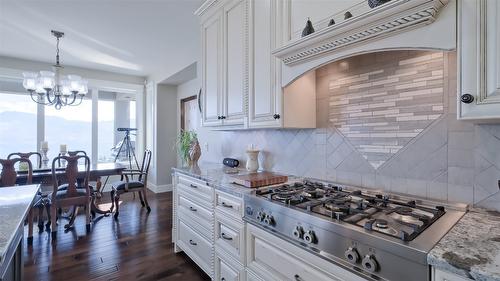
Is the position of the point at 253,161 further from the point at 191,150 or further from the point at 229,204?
the point at 191,150

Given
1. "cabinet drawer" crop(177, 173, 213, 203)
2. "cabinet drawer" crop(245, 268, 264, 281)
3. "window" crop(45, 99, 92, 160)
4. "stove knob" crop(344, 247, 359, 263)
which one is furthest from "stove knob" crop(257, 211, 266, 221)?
"window" crop(45, 99, 92, 160)

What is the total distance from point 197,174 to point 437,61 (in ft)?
5.86

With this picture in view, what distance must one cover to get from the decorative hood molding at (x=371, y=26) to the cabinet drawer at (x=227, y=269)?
137 centimetres

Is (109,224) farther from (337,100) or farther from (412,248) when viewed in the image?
(412,248)

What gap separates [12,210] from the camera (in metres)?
1.18

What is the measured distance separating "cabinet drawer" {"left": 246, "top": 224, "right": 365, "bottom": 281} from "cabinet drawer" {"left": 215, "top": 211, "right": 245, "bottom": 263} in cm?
7

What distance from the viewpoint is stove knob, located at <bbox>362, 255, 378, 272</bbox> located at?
87 centimetres

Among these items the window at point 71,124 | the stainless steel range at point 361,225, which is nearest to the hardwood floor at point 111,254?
the stainless steel range at point 361,225

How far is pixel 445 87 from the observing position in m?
1.24

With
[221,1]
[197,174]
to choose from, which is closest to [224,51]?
[221,1]

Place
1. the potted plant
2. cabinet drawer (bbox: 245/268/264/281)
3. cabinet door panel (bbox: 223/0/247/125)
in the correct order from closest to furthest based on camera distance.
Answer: cabinet drawer (bbox: 245/268/264/281), cabinet door panel (bbox: 223/0/247/125), the potted plant

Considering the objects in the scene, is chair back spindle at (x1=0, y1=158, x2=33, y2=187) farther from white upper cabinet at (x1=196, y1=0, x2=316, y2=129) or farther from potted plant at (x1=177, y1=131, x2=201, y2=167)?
white upper cabinet at (x1=196, y1=0, x2=316, y2=129)

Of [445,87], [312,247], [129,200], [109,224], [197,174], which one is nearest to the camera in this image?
[312,247]

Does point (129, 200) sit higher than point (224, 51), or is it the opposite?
point (224, 51)
